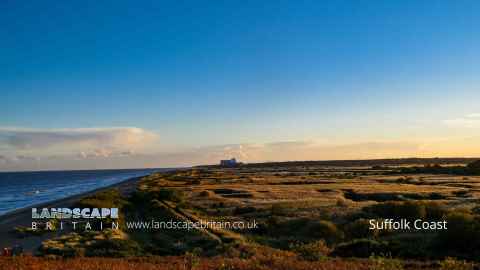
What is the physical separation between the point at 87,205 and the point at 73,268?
2958 centimetres

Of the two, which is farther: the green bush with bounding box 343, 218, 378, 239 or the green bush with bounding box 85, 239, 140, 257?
the green bush with bounding box 343, 218, 378, 239

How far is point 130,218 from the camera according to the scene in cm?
3375

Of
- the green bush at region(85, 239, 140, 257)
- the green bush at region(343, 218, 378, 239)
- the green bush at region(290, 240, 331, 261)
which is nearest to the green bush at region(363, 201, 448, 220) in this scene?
the green bush at region(343, 218, 378, 239)

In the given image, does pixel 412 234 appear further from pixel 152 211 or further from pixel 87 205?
pixel 87 205

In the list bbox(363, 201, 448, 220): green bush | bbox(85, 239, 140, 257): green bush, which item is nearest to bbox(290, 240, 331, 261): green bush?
bbox(85, 239, 140, 257): green bush

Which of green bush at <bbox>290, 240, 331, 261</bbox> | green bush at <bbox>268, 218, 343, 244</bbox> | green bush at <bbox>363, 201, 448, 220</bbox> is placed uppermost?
green bush at <bbox>290, 240, 331, 261</bbox>

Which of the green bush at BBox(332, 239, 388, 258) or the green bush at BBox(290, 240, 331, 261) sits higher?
the green bush at BBox(290, 240, 331, 261)

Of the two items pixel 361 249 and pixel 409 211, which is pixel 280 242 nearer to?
pixel 361 249

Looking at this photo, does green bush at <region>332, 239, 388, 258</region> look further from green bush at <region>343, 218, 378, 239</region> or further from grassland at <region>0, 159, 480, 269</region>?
green bush at <region>343, 218, 378, 239</region>

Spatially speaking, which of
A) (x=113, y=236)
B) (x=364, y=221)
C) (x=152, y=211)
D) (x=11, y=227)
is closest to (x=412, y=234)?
(x=364, y=221)

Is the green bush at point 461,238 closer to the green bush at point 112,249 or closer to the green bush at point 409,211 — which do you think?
the green bush at point 409,211

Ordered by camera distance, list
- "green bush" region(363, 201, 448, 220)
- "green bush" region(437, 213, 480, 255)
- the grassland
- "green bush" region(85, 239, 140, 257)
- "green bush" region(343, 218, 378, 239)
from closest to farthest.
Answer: the grassland
"green bush" region(85, 239, 140, 257)
"green bush" region(437, 213, 480, 255)
"green bush" region(343, 218, 378, 239)
"green bush" region(363, 201, 448, 220)

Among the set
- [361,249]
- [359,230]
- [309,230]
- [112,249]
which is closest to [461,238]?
[361,249]

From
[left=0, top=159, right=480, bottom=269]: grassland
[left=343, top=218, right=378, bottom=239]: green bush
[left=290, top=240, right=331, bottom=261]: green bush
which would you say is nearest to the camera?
[left=0, top=159, right=480, bottom=269]: grassland
